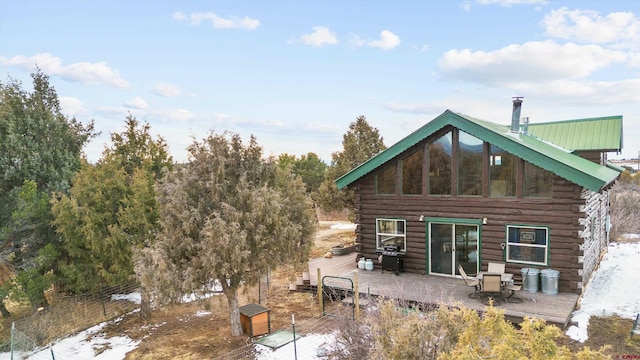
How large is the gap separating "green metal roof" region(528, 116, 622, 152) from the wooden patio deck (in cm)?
818

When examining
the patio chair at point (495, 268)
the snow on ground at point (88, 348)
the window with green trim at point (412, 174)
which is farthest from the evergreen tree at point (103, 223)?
the patio chair at point (495, 268)

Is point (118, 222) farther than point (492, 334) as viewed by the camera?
Yes

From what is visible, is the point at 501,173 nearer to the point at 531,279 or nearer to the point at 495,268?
the point at 495,268

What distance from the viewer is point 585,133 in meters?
17.5

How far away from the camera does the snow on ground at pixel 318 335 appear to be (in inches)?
360

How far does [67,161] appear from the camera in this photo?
54.0 ft

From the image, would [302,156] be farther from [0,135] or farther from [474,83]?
[0,135]

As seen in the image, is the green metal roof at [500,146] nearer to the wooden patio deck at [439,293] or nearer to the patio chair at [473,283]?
the wooden patio deck at [439,293]

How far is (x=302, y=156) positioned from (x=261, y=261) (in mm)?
34209

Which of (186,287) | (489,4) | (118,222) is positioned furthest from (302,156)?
(186,287)

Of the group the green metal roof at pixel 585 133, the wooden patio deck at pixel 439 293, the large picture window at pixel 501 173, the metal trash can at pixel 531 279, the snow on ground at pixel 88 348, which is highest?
the green metal roof at pixel 585 133

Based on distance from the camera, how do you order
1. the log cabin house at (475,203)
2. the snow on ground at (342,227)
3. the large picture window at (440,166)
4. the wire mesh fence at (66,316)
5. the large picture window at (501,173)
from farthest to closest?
1. the snow on ground at (342,227)
2. the large picture window at (440,166)
3. the large picture window at (501,173)
4. the log cabin house at (475,203)
5. the wire mesh fence at (66,316)

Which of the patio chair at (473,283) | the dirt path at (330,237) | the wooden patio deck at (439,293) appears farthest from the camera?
the dirt path at (330,237)

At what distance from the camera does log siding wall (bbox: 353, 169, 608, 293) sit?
1151 cm
